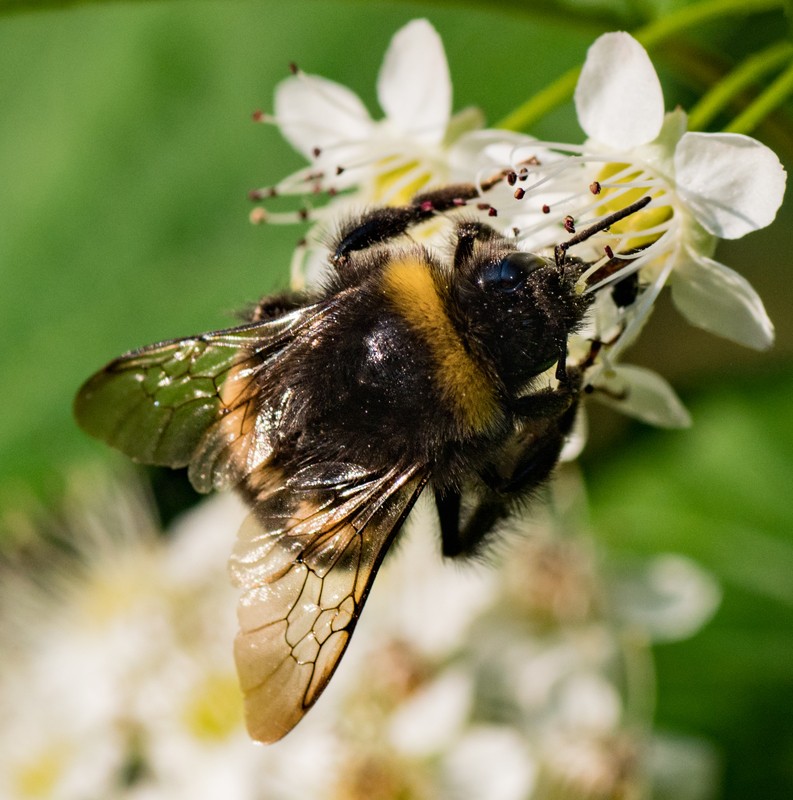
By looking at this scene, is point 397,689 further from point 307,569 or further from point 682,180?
point 682,180

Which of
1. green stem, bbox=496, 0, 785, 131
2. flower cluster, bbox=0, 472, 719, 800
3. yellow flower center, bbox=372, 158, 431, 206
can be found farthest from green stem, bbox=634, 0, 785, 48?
flower cluster, bbox=0, 472, 719, 800

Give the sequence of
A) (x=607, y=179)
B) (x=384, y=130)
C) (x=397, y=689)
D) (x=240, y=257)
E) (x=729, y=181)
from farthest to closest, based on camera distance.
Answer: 1. (x=240, y=257)
2. (x=397, y=689)
3. (x=384, y=130)
4. (x=607, y=179)
5. (x=729, y=181)

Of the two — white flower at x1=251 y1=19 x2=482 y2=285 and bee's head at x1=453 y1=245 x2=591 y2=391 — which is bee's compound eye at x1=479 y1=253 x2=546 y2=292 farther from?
white flower at x1=251 y1=19 x2=482 y2=285

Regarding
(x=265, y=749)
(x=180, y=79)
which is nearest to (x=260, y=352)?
(x=265, y=749)

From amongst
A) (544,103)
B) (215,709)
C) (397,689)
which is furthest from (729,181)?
(215,709)

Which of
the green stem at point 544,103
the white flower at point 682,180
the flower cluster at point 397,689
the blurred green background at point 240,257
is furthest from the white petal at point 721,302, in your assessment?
the blurred green background at point 240,257

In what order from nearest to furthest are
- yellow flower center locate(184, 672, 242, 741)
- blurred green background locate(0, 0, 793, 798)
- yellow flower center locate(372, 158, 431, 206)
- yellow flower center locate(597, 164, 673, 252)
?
yellow flower center locate(597, 164, 673, 252)
yellow flower center locate(372, 158, 431, 206)
yellow flower center locate(184, 672, 242, 741)
blurred green background locate(0, 0, 793, 798)

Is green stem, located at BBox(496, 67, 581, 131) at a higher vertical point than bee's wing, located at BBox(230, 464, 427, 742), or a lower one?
higher
